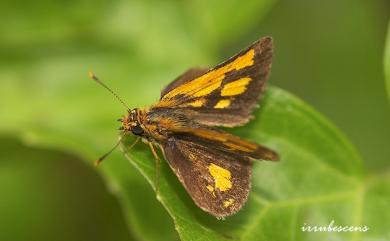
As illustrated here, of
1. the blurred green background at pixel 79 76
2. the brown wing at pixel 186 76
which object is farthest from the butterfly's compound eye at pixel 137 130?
the blurred green background at pixel 79 76

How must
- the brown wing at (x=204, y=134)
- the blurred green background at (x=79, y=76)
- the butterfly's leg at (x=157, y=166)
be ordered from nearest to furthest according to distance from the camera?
the brown wing at (x=204, y=134)
the butterfly's leg at (x=157, y=166)
the blurred green background at (x=79, y=76)

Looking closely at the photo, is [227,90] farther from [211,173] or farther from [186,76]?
[211,173]

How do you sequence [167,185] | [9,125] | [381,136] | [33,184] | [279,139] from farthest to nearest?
[381,136] < [33,184] < [9,125] < [279,139] < [167,185]

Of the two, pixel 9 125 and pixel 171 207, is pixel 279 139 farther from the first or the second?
pixel 9 125

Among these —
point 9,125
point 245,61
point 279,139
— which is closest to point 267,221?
point 279,139

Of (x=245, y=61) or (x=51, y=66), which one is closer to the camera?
(x=245, y=61)

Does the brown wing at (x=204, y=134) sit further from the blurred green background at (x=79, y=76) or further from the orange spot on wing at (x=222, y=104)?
the blurred green background at (x=79, y=76)

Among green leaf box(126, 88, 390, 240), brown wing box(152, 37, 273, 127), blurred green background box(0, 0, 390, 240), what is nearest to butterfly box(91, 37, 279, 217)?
brown wing box(152, 37, 273, 127)
